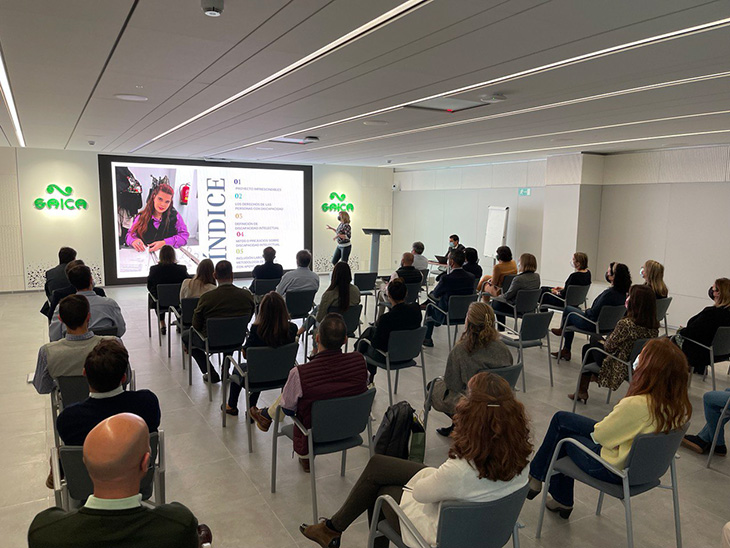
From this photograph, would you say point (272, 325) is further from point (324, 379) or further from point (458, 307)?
point (458, 307)

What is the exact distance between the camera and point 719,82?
13.4ft

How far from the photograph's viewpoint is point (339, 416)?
309 centimetres

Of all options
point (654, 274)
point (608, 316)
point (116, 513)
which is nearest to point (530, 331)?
point (608, 316)

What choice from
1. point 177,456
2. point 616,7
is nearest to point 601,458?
point 616,7

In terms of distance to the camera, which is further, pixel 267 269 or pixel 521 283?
pixel 267 269

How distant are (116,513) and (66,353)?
7.23 ft

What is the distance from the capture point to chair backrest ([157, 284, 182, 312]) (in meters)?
6.67

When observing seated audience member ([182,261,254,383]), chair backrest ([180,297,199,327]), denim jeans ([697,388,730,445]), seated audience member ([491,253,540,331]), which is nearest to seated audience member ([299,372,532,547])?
denim jeans ([697,388,730,445])

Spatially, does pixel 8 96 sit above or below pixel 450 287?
above

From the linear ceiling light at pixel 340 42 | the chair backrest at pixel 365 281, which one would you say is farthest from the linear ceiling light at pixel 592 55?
the chair backrest at pixel 365 281

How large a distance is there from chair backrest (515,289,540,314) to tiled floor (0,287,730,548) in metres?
1.12

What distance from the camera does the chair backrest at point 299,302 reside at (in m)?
6.56

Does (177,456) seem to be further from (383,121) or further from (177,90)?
(383,121)

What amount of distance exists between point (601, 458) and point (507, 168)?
10104 mm
